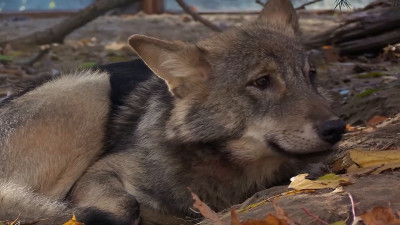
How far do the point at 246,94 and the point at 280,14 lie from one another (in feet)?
3.16

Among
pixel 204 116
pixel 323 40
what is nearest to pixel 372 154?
pixel 204 116


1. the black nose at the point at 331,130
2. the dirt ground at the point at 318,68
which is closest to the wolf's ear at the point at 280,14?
the dirt ground at the point at 318,68

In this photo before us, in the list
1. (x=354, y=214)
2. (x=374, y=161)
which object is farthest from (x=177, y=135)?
(x=354, y=214)

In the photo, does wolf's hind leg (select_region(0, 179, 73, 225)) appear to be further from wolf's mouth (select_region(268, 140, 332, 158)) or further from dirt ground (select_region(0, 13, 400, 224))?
wolf's mouth (select_region(268, 140, 332, 158))

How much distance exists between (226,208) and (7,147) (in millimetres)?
1538

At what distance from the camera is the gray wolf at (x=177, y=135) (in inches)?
148

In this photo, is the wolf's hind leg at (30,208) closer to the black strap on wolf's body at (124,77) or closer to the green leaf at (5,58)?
the black strap on wolf's body at (124,77)

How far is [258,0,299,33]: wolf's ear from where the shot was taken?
14.8 ft

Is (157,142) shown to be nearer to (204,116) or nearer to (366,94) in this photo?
(204,116)

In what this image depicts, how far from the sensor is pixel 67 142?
4602 millimetres

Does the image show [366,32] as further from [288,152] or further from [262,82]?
[288,152]

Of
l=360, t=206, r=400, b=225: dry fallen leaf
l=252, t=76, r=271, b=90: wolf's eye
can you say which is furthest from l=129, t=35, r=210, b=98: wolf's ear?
l=360, t=206, r=400, b=225: dry fallen leaf

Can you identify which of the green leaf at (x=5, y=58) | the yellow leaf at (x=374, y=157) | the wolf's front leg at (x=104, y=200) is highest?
the yellow leaf at (x=374, y=157)

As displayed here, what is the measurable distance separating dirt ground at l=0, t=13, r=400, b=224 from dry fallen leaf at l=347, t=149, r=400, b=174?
0.14m
